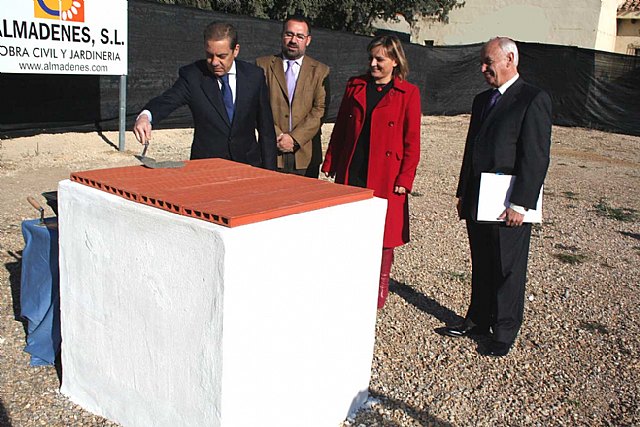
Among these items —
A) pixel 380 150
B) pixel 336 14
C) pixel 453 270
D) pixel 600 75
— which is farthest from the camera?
pixel 336 14

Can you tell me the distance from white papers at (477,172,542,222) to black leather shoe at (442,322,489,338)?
0.81 m

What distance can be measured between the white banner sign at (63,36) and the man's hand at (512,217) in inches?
241

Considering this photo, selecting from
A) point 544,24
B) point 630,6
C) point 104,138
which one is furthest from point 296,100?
point 630,6

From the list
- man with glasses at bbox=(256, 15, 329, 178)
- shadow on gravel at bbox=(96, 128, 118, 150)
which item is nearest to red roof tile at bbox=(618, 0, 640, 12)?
shadow on gravel at bbox=(96, 128, 118, 150)

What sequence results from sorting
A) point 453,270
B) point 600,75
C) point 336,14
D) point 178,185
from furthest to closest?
point 336,14, point 600,75, point 453,270, point 178,185

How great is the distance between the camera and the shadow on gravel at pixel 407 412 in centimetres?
291

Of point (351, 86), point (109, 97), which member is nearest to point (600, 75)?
point (109, 97)

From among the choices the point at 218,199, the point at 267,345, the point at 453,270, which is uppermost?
the point at 218,199

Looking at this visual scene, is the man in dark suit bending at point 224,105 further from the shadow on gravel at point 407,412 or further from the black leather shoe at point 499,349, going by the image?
the black leather shoe at point 499,349

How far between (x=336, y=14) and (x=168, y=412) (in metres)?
19.4

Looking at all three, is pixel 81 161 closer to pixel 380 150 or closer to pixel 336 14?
pixel 380 150

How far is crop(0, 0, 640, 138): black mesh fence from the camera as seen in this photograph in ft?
29.7

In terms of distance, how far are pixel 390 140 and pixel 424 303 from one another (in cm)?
123

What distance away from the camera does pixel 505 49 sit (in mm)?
3227
